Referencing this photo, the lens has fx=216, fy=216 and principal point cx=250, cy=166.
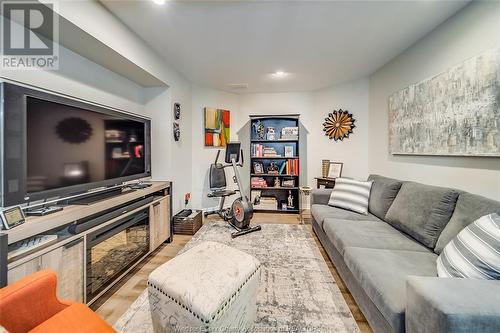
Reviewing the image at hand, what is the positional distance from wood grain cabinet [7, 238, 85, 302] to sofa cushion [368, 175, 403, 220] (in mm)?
2680

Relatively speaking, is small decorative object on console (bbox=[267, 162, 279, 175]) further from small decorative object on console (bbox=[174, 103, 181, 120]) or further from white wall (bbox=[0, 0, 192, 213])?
small decorative object on console (bbox=[174, 103, 181, 120])

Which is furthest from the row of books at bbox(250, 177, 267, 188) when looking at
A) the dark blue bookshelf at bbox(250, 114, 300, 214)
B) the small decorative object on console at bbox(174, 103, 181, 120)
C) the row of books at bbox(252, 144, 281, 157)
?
the small decorative object on console at bbox(174, 103, 181, 120)

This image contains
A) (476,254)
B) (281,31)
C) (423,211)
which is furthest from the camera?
(281,31)

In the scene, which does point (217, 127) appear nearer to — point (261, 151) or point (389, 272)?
point (261, 151)

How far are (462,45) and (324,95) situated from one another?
7.44 feet

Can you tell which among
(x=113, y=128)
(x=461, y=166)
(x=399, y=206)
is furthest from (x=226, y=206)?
(x=461, y=166)

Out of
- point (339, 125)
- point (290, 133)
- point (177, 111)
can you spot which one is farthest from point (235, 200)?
point (339, 125)

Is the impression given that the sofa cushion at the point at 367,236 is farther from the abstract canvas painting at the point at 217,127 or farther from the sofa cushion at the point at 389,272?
the abstract canvas painting at the point at 217,127

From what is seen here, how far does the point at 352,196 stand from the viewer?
8.57ft

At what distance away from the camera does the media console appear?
3.82 ft

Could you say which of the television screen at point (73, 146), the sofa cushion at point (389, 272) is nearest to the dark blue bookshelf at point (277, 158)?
the television screen at point (73, 146)

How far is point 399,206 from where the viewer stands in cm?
203

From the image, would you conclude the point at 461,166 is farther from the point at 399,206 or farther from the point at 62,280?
the point at 62,280

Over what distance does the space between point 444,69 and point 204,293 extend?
2.67 m
